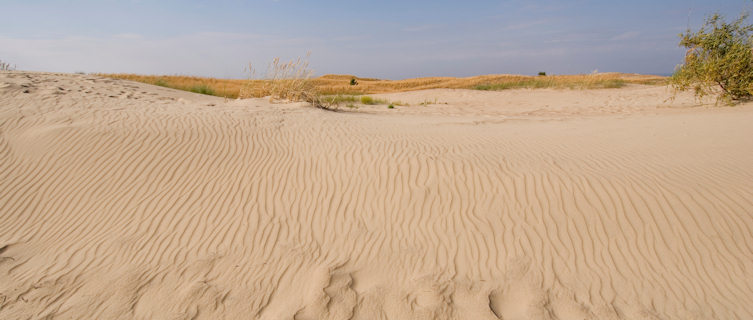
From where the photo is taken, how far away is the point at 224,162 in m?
5.32

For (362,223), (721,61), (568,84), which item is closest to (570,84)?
(568,84)

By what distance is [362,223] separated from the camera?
412cm

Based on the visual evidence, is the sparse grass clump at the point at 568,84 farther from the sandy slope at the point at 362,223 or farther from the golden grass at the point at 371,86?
the sandy slope at the point at 362,223

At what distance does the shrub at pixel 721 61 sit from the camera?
9500 mm

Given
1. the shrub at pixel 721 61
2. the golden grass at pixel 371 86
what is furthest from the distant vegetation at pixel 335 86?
the shrub at pixel 721 61

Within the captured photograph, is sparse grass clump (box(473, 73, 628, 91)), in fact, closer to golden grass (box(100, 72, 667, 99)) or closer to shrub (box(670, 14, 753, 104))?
golden grass (box(100, 72, 667, 99))

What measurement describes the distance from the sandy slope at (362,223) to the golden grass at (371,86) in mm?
4425

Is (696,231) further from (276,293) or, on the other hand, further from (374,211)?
(276,293)

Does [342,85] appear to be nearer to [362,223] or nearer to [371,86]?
[371,86]

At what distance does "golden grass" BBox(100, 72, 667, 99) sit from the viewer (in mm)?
10828

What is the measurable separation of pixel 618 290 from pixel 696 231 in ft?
4.15

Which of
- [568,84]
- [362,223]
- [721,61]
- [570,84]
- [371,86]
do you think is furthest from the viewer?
[371,86]

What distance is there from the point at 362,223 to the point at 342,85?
2079 cm

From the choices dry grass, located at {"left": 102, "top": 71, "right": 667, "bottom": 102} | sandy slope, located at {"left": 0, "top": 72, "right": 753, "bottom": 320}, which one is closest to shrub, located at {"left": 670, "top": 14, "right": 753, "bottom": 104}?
sandy slope, located at {"left": 0, "top": 72, "right": 753, "bottom": 320}
